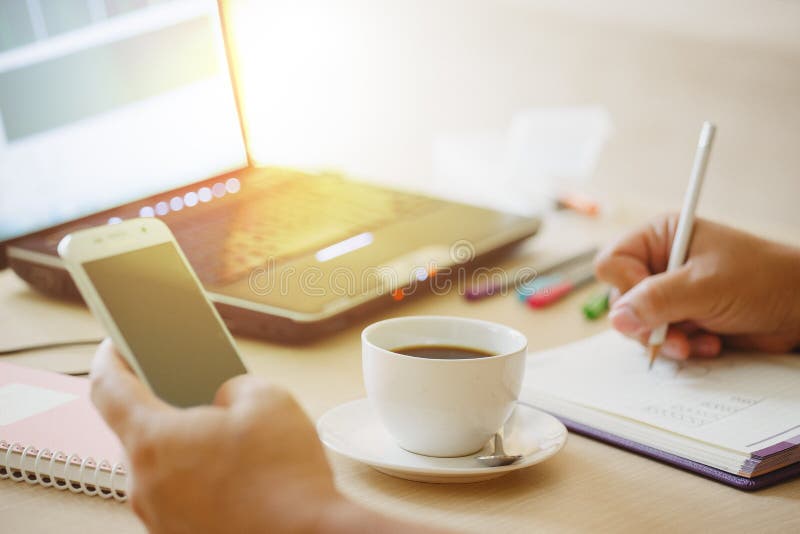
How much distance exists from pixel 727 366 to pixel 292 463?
496 mm

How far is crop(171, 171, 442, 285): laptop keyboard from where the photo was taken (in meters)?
0.96

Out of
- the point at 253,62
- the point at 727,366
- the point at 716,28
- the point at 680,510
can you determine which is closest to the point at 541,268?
the point at 727,366

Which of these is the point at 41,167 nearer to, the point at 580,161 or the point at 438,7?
the point at 580,161

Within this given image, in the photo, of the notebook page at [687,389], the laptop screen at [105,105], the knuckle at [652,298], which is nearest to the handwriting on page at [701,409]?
the notebook page at [687,389]

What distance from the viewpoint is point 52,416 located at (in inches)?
27.1

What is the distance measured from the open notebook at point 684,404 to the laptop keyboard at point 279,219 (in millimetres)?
317

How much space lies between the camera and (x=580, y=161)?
1589mm

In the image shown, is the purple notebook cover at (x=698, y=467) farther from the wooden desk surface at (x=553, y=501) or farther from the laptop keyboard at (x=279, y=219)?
the laptop keyboard at (x=279, y=219)

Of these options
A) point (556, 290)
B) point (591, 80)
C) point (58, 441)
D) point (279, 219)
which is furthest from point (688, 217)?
point (591, 80)

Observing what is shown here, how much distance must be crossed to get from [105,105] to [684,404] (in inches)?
25.0

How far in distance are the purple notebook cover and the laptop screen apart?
56 cm

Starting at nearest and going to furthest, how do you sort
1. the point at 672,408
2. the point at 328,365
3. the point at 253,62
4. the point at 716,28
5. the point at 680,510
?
the point at 680,510 < the point at 672,408 < the point at 328,365 < the point at 253,62 < the point at 716,28

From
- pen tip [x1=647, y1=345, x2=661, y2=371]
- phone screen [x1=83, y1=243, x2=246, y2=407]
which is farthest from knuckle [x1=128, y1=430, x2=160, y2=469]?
pen tip [x1=647, y1=345, x2=661, y2=371]

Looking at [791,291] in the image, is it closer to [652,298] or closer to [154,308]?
[652,298]
